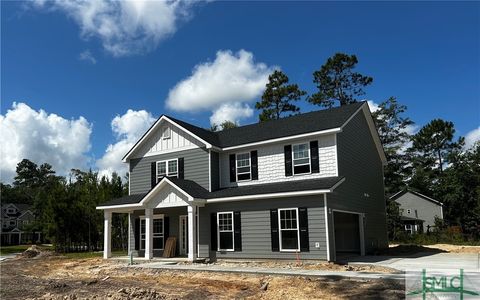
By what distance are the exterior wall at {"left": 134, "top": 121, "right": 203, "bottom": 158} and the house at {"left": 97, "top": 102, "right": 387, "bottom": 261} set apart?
0.06m

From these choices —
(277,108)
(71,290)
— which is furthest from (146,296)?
(277,108)

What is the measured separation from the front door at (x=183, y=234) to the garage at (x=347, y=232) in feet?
25.9

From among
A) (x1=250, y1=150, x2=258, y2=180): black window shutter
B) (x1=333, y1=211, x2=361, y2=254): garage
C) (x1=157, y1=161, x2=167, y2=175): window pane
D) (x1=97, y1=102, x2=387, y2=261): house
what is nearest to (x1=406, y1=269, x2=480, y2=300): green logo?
(x1=97, y1=102, x2=387, y2=261): house

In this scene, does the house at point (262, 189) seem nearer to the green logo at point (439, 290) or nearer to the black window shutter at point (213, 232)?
the black window shutter at point (213, 232)

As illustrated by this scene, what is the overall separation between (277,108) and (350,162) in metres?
26.9

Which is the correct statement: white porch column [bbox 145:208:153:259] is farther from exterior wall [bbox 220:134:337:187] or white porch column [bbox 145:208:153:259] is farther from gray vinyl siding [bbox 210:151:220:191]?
exterior wall [bbox 220:134:337:187]

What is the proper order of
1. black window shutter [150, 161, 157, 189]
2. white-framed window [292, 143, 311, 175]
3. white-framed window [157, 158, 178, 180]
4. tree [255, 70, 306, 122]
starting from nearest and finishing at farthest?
1. white-framed window [292, 143, 311, 175]
2. white-framed window [157, 158, 178, 180]
3. black window shutter [150, 161, 157, 189]
4. tree [255, 70, 306, 122]

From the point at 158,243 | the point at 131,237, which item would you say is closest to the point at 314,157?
the point at 158,243

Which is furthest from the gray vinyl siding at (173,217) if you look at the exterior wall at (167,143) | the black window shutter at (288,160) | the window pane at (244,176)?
the black window shutter at (288,160)

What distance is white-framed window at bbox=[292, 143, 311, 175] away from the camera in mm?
20172

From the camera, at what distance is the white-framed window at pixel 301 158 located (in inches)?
794

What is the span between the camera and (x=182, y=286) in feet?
46.3

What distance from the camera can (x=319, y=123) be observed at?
20750 mm

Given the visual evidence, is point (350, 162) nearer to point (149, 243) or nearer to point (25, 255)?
point (149, 243)
